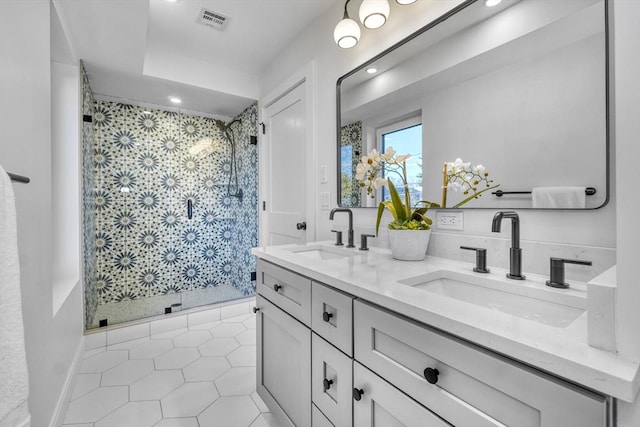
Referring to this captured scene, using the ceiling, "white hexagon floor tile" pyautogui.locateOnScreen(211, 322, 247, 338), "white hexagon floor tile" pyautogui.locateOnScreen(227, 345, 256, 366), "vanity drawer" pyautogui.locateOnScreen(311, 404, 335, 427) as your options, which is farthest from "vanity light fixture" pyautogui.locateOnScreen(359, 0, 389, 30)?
"white hexagon floor tile" pyautogui.locateOnScreen(211, 322, 247, 338)

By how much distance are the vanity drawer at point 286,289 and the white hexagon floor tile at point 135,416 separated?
2.73ft

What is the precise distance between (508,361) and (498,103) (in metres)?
0.93

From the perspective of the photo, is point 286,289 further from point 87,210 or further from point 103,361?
point 87,210

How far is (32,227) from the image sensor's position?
109 cm

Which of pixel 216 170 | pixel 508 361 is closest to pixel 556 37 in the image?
pixel 508 361

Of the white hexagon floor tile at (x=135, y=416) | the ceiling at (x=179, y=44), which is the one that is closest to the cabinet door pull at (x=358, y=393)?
the white hexagon floor tile at (x=135, y=416)

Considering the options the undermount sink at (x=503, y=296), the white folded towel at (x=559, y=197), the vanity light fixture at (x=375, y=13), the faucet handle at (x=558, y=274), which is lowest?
the undermount sink at (x=503, y=296)

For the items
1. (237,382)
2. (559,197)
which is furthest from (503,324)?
(237,382)

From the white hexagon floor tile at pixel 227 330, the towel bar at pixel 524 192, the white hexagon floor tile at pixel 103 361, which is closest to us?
the towel bar at pixel 524 192

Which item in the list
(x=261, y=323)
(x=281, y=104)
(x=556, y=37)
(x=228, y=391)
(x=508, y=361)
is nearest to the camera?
(x=508, y=361)

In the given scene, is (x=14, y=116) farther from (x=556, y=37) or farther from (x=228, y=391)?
(x=556, y=37)

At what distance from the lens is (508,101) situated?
1054 mm

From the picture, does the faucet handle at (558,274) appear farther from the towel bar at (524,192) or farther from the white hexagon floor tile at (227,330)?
the white hexagon floor tile at (227,330)

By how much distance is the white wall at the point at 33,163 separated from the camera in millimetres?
922
